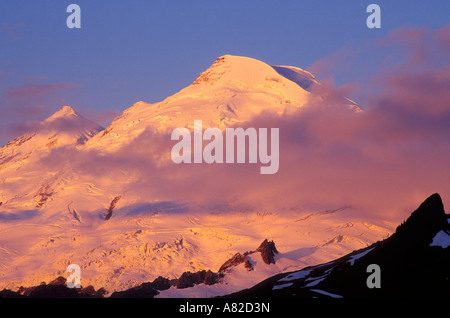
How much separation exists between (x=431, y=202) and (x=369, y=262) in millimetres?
18351
